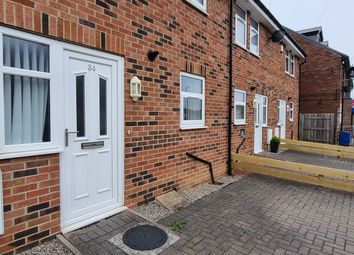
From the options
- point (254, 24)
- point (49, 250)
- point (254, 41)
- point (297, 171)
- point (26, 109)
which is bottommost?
point (49, 250)

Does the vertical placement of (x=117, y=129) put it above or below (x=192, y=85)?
below

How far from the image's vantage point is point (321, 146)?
10.2m

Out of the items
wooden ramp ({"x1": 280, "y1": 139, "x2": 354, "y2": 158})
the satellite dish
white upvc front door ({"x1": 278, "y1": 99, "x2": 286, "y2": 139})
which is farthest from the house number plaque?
white upvc front door ({"x1": 278, "y1": 99, "x2": 286, "y2": 139})

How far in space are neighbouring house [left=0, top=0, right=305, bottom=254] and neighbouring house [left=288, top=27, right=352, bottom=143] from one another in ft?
44.8

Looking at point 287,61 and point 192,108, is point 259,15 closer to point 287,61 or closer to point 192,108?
point 192,108

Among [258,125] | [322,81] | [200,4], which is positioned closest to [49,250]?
[200,4]

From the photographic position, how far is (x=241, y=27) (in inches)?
314

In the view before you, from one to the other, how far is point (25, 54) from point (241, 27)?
22.9 feet

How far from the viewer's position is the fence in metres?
16.2

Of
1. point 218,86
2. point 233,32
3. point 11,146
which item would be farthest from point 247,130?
point 11,146

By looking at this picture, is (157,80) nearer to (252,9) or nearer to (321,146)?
(252,9)

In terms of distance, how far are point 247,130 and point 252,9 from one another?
4.14m

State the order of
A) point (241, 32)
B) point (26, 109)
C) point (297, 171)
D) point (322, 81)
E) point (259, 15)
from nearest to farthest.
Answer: point (26, 109)
point (297, 171)
point (241, 32)
point (259, 15)
point (322, 81)

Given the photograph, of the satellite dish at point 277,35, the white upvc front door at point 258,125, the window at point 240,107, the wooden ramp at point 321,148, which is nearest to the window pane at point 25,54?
the window at point 240,107
